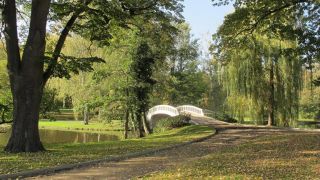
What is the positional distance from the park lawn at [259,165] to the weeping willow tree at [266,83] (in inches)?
818

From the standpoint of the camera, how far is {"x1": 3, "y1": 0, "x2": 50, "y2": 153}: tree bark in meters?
17.2

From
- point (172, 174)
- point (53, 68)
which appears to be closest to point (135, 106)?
point (53, 68)

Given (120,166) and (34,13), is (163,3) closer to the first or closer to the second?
(34,13)

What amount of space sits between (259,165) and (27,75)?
987cm

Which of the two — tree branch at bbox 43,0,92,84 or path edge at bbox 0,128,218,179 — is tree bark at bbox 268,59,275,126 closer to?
path edge at bbox 0,128,218,179

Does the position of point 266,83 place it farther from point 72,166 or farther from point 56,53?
point 72,166

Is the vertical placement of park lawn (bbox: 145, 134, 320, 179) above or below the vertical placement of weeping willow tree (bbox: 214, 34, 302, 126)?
below

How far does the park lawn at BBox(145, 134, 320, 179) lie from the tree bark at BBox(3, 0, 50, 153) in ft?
24.4

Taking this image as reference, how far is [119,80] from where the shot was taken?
33.8m

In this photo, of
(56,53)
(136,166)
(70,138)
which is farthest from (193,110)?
(136,166)

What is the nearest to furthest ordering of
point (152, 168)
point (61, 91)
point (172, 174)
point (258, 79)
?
1. point (172, 174)
2. point (152, 168)
3. point (258, 79)
4. point (61, 91)

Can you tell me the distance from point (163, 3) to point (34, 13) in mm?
7187

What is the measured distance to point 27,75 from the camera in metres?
17.4

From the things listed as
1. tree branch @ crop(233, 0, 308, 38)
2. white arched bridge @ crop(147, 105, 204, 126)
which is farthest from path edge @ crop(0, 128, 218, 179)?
white arched bridge @ crop(147, 105, 204, 126)
